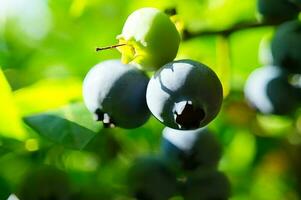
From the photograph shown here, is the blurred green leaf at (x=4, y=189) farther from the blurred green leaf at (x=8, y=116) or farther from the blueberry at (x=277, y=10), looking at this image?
the blueberry at (x=277, y=10)

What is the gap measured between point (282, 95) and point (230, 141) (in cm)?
25

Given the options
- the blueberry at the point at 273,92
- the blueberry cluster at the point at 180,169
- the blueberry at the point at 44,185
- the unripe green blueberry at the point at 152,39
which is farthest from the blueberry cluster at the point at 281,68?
the blueberry at the point at 44,185

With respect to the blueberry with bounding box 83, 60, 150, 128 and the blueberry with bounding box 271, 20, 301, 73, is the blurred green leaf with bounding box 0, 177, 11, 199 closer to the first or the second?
the blueberry with bounding box 83, 60, 150, 128

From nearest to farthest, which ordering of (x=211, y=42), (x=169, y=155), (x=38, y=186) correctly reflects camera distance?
(x=38, y=186), (x=169, y=155), (x=211, y=42)

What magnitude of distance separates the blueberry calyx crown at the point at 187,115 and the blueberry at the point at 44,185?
23 centimetres

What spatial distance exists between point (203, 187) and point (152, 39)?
0.28 m

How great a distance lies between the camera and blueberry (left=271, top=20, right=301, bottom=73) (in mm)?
1078

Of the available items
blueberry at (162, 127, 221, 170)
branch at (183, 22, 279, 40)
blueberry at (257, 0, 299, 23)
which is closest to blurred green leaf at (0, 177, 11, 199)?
blueberry at (162, 127, 221, 170)

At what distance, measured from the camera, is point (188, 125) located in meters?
0.83

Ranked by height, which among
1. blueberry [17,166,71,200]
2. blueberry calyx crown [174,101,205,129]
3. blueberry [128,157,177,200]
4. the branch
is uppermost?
blueberry calyx crown [174,101,205,129]

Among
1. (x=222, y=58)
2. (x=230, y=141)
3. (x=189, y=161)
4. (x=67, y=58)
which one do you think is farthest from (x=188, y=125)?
(x=230, y=141)

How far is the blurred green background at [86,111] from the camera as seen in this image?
3.21 ft

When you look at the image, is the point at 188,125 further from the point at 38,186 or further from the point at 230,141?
the point at 230,141

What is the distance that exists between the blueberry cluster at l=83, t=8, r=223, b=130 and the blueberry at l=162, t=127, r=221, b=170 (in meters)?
0.14
